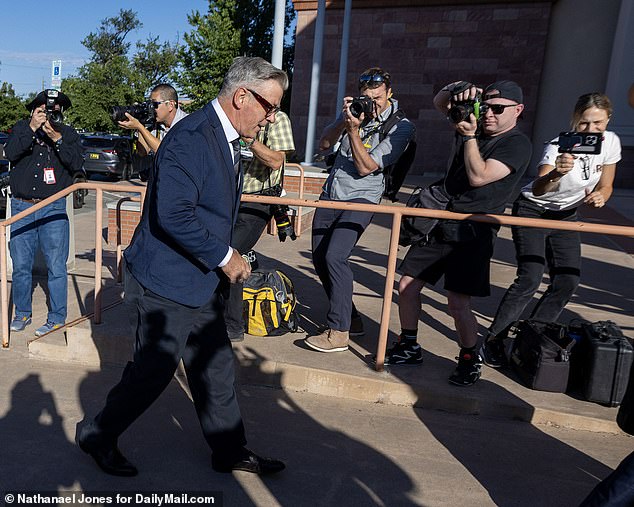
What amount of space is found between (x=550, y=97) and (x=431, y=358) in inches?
721

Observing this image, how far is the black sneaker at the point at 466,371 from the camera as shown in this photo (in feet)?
11.0

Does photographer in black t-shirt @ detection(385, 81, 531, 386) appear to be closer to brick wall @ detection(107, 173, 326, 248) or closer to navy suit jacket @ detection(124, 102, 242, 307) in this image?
navy suit jacket @ detection(124, 102, 242, 307)

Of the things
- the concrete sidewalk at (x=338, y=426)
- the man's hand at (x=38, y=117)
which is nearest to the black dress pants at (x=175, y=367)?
the concrete sidewalk at (x=338, y=426)

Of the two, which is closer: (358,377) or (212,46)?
(358,377)

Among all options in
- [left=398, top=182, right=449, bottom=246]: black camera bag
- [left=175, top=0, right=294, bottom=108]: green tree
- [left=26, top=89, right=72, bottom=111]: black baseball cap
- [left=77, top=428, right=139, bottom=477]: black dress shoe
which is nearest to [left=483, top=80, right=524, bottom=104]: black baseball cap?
[left=398, top=182, right=449, bottom=246]: black camera bag

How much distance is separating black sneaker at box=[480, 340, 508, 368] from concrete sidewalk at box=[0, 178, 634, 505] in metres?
0.12

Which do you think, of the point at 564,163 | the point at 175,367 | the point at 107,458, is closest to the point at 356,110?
the point at 564,163

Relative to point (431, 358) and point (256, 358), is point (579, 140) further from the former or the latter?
point (256, 358)

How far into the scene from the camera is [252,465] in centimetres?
260

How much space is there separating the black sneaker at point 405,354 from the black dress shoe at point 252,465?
1181 mm

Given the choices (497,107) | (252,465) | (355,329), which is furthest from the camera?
(355,329)

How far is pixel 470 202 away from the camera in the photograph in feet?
10.7

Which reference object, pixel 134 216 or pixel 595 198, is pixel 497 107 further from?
pixel 134 216

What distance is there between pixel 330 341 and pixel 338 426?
2.24ft
